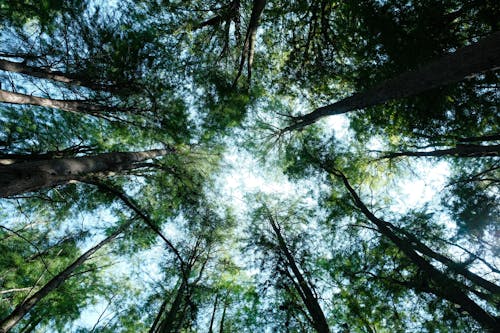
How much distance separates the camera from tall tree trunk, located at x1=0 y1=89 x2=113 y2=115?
4.75 meters

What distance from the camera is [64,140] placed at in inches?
308

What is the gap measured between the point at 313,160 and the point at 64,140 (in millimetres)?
9135

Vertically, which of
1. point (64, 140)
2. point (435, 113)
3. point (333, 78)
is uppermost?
point (333, 78)

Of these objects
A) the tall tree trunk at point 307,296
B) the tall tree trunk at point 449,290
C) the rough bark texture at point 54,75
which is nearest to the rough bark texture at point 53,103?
the rough bark texture at point 54,75

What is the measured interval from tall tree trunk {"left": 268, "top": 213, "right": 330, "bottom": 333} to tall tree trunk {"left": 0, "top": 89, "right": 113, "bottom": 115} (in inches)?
304

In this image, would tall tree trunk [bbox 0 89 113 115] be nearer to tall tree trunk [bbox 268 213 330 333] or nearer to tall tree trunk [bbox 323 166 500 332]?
tall tree trunk [bbox 268 213 330 333]

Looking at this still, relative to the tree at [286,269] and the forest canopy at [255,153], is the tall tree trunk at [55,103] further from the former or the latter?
the tree at [286,269]

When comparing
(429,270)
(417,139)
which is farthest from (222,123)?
(429,270)

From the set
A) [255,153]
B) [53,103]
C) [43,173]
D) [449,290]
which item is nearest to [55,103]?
[53,103]

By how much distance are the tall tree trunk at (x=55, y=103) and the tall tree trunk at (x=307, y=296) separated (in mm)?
7731

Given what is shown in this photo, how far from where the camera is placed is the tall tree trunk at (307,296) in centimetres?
640

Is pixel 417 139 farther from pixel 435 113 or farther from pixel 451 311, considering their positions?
pixel 451 311

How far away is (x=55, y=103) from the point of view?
577cm

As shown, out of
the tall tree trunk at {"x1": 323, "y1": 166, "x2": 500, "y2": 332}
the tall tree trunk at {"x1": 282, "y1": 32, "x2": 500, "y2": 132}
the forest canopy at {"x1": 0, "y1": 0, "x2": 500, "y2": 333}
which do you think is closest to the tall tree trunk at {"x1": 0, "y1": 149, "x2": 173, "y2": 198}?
the forest canopy at {"x1": 0, "y1": 0, "x2": 500, "y2": 333}
